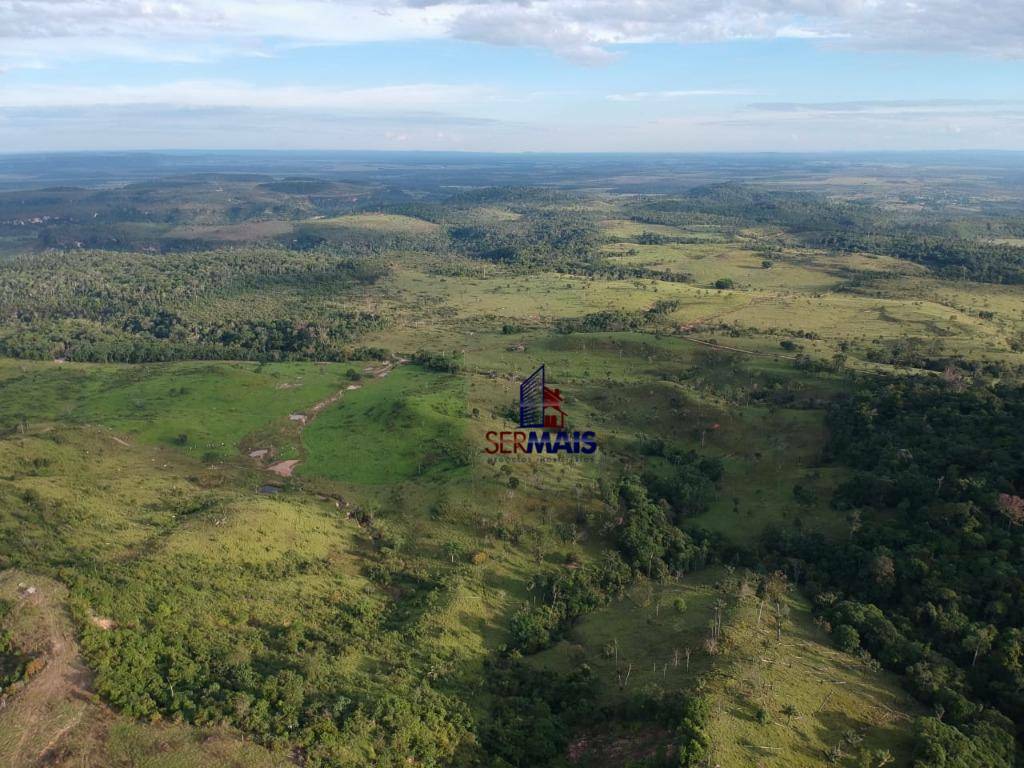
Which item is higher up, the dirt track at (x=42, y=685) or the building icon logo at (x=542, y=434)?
the dirt track at (x=42, y=685)

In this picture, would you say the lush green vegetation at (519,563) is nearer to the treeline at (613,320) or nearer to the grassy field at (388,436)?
the grassy field at (388,436)

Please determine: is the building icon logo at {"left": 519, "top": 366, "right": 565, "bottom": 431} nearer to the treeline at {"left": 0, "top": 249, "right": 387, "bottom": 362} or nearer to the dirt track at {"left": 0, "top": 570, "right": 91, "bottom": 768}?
the treeline at {"left": 0, "top": 249, "right": 387, "bottom": 362}

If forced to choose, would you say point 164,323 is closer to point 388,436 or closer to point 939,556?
point 388,436

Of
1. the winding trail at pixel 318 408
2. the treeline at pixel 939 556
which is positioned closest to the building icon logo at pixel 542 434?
the winding trail at pixel 318 408

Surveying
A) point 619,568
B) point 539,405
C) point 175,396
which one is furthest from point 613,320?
point 619,568

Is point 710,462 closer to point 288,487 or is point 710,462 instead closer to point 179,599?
point 288,487

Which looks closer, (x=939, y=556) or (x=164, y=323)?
(x=939, y=556)

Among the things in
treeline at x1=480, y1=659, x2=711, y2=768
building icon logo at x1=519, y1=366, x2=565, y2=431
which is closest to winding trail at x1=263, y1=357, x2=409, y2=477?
building icon logo at x1=519, y1=366, x2=565, y2=431
